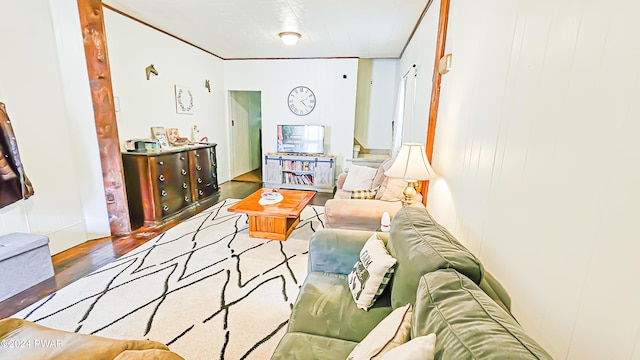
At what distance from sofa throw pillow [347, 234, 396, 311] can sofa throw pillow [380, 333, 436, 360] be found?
57cm

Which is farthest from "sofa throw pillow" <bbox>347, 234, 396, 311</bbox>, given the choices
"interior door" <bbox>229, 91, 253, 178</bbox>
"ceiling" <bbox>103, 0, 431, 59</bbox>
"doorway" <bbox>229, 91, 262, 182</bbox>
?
"interior door" <bbox>229, 91, 253, 178</bbox>

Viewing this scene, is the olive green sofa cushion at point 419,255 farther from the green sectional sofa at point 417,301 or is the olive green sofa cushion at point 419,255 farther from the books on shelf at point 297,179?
the books on shelf at point 297,179

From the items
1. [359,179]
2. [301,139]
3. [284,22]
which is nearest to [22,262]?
[359,179]

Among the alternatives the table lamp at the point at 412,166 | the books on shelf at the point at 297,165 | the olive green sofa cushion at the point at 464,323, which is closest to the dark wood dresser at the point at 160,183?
the books on shelf at the point at 297,165

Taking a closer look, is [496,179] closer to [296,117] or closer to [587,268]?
[587,268]

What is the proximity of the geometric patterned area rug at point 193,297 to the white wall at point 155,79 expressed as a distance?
1.76 meters

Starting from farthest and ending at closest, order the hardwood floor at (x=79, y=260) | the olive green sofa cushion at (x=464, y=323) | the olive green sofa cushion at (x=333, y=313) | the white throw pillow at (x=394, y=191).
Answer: the white throw pillow at (x=394, y=191) < the hardwood floor at (x=79, y=260) < the olive green sofa cushion at (x=333, y=313) < the olive green sofa cushion at (x=464, y=323)

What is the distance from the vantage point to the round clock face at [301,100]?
5.42 m

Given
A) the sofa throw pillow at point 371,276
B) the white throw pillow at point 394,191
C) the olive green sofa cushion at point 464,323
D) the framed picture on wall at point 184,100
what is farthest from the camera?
the framed picture on wall at point 184,100

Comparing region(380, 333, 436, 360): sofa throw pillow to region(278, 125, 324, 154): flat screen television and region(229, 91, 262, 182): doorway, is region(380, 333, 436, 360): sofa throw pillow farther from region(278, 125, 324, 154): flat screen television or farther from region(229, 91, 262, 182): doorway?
region(229, 91, 262, 182): doorway

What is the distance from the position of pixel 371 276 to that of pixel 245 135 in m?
5.74

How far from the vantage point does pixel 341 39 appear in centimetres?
409

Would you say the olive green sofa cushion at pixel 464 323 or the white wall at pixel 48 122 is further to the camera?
the white wall at pixel 48 122

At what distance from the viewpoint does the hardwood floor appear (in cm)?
196
